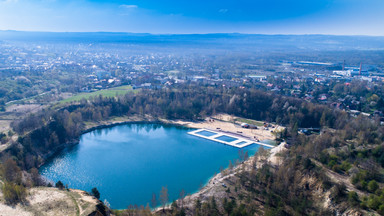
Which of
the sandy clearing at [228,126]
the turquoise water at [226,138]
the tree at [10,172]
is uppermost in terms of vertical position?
the tree at [10,172]

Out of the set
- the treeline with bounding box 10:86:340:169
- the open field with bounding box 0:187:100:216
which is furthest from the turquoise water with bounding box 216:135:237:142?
the open field with bounding box 0:187:100:216

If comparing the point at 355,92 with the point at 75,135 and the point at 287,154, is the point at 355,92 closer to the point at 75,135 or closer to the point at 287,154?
the point at 287,154

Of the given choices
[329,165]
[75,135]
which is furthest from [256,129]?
[75,135]

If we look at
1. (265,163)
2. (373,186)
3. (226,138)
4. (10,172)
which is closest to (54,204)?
(10,172)

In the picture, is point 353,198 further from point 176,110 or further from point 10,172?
point 176,110

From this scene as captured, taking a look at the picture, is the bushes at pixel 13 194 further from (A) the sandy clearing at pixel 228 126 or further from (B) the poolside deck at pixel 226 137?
(A) the sandy clearing at pixel 228 126

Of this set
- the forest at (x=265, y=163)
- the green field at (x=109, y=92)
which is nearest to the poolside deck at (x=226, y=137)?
the forest at (x=265, y=163)
